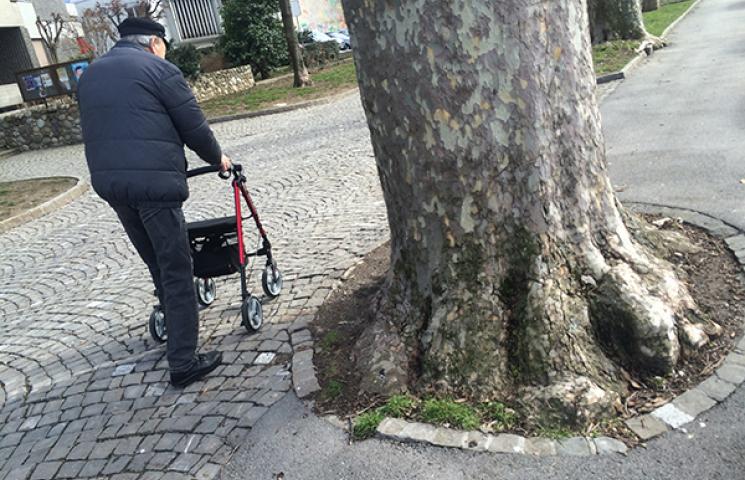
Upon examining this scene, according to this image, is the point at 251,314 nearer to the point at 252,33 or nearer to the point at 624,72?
the point at 624,72

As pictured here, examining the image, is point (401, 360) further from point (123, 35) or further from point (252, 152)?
point (252, 152)

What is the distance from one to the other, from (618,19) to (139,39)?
684 inches

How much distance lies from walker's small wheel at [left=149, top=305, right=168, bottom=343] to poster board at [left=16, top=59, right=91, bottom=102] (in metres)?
16.4

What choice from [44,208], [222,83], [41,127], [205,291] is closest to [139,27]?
[205,291]

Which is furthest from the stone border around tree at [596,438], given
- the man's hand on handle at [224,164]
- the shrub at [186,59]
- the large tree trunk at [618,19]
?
the shrub at [186,59]

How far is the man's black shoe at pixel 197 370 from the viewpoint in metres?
4.13

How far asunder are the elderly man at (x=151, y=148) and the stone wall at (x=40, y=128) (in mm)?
16835

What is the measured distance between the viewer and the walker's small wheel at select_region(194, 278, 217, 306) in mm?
5410

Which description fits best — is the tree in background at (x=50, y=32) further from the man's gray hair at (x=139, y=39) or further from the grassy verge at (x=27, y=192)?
the man's gray hair at (x=139, y=39)

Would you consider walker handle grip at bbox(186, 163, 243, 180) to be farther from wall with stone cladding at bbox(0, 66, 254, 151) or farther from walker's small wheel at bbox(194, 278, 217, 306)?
wall with stone cladding at bbox(0, 66, 254, 151)

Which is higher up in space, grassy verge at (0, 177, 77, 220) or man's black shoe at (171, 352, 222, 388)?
grassy verge at (0, 177, 77, 220)

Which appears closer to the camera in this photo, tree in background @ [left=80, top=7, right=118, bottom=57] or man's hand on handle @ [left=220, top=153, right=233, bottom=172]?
man's hand on handle @ [left=220, top=153, right=233, bottom=172]

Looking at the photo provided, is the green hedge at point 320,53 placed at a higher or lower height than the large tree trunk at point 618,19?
higher

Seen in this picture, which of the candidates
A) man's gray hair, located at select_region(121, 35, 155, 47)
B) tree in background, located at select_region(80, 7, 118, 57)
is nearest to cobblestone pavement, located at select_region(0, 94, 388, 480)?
man's gray hair, located at select_region(121, 35, 155, 47)
